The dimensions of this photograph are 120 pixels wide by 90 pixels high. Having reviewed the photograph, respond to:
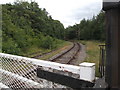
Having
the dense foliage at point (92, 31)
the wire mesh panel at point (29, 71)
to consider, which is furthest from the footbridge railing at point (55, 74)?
the dense foliage at point (92, 31)

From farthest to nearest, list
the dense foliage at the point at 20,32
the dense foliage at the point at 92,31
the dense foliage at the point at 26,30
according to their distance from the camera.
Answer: the dense foliage at the point at 92,31 < the dense foliage at the point at 26,30 < the dense foliage at the point at 20,32

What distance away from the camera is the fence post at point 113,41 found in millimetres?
1117

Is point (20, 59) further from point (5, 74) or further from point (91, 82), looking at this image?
point (91, 82)

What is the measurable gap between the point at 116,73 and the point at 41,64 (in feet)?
4.53

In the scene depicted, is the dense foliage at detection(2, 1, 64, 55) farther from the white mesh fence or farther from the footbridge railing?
the footbridge railing

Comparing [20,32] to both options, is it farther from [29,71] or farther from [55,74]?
[55,74]

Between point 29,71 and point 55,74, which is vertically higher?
point 55,74

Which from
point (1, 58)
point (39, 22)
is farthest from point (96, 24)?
point (1, 58)

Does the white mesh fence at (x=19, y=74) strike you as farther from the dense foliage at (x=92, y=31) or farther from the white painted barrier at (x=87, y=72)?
the dense foliage at (x=92, y=31)

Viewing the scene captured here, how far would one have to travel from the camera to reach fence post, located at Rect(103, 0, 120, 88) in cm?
112

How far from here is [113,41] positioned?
1140 millimetres

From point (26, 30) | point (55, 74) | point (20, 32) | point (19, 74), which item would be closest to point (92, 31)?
point (26, 30)

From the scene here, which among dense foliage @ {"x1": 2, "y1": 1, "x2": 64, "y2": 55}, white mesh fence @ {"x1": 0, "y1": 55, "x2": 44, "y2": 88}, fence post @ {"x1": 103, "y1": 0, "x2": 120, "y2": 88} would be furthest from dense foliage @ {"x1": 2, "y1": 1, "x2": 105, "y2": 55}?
fence post @ {"x1": 103, "y1": 0, "x2": 120, "y2": 88}

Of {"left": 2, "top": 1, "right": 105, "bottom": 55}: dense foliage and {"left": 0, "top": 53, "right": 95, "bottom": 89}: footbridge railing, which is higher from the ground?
{"left": 2, "top": 1, "right": 105, "bottom": 55}: dense foliage
